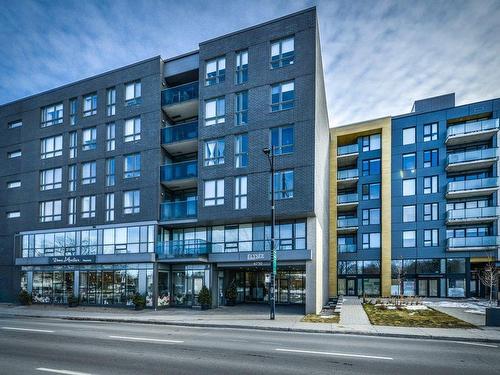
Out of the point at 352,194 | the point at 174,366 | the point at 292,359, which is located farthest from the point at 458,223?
the point at 174,366

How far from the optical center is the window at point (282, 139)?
943 inches

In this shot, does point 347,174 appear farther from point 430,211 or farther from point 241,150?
point 241,150

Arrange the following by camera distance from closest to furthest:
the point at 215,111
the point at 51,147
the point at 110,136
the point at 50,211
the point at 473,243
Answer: the point at 215,111, the point at 110,136, the point at 50,211, the point at 51,147, the point at 473,243

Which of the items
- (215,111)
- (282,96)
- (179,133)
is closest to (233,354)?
(282,96)

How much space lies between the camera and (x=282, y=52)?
24.8m

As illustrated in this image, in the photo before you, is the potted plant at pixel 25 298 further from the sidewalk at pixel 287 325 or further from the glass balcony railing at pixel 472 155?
the glass balcony railing at pixel 472 155

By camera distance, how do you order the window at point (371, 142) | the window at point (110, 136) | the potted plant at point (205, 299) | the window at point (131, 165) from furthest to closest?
the window at point (371, 142) < the window at point (110, 136) < the window at point (131, 165) < the potted plant at point (205, 299)

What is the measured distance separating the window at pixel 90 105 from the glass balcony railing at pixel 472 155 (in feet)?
A: 115

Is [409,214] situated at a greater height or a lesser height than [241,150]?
lesser

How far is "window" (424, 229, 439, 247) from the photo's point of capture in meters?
37.8

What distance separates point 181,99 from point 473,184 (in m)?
29.7

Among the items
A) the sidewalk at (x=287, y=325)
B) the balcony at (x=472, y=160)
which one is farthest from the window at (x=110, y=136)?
the balcony at (x=472, y=160)

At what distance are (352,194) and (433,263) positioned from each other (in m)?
10.9

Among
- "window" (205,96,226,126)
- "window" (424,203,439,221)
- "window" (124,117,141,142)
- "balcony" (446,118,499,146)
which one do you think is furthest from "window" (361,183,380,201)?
"window" (124,117,141,142)
